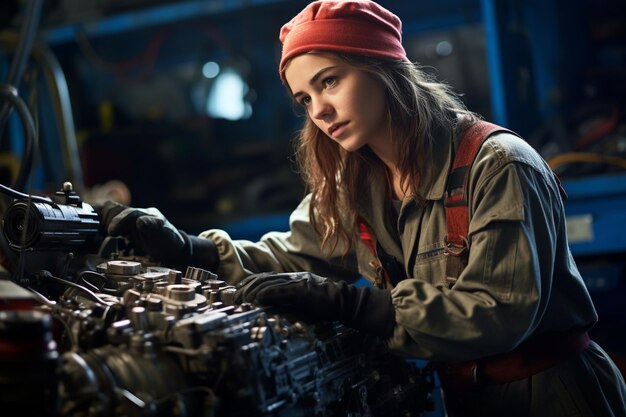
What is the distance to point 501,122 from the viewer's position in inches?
118

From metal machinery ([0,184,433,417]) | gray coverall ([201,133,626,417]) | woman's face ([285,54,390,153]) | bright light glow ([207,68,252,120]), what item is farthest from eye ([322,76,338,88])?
bright light glow ([207,68,252,120])

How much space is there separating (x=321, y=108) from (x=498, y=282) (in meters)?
0.55

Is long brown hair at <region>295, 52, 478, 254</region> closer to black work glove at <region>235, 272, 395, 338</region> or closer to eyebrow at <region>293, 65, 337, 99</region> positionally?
eyebrow at <region>293, 65, 337, 99</region>

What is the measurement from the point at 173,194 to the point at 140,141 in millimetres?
348

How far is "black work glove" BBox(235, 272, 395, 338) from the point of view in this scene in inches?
55.4

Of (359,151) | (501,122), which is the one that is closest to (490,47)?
(501,122)

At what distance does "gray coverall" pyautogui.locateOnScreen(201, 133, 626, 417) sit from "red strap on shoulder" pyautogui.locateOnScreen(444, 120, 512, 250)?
2cm

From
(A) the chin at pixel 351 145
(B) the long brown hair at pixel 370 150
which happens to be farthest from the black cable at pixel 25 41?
(A) the chin at pixel 351 145

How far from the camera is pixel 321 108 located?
1622 mm

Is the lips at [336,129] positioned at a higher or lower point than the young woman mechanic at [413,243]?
higher

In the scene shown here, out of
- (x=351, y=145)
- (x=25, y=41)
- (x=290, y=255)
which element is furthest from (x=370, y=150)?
(x=25, y=41)

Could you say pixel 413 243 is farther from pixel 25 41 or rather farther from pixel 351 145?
pixel 25 41

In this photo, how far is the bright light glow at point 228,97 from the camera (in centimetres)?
404

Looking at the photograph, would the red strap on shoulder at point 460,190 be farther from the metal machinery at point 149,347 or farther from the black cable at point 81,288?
the black cable at point 81,288
